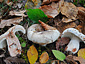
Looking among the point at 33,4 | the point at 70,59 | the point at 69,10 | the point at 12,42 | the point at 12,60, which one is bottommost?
the point at 70,59

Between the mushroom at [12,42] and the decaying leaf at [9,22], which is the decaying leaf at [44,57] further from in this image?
the decaying leaf at [9,22]

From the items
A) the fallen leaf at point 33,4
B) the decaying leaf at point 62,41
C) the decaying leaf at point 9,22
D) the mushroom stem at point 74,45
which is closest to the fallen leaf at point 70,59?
the mushroom stem at point 74,45

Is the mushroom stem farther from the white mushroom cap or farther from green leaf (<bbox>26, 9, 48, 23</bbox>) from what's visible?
green leaf (<bbox>26, 9, 48, 23</bbox>)

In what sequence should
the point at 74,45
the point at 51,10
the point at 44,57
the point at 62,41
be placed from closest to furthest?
the point at 44,57 → the point at 74,45 → the point at 62,41 → the point at 51,10

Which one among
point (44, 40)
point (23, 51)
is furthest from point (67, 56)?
point (23, 51)

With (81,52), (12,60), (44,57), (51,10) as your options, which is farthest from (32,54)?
(51,10)

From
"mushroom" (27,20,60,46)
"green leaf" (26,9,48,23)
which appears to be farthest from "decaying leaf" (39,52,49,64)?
"green leaf" (26,9,48,23)

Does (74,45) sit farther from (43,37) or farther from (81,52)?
(43,37)
